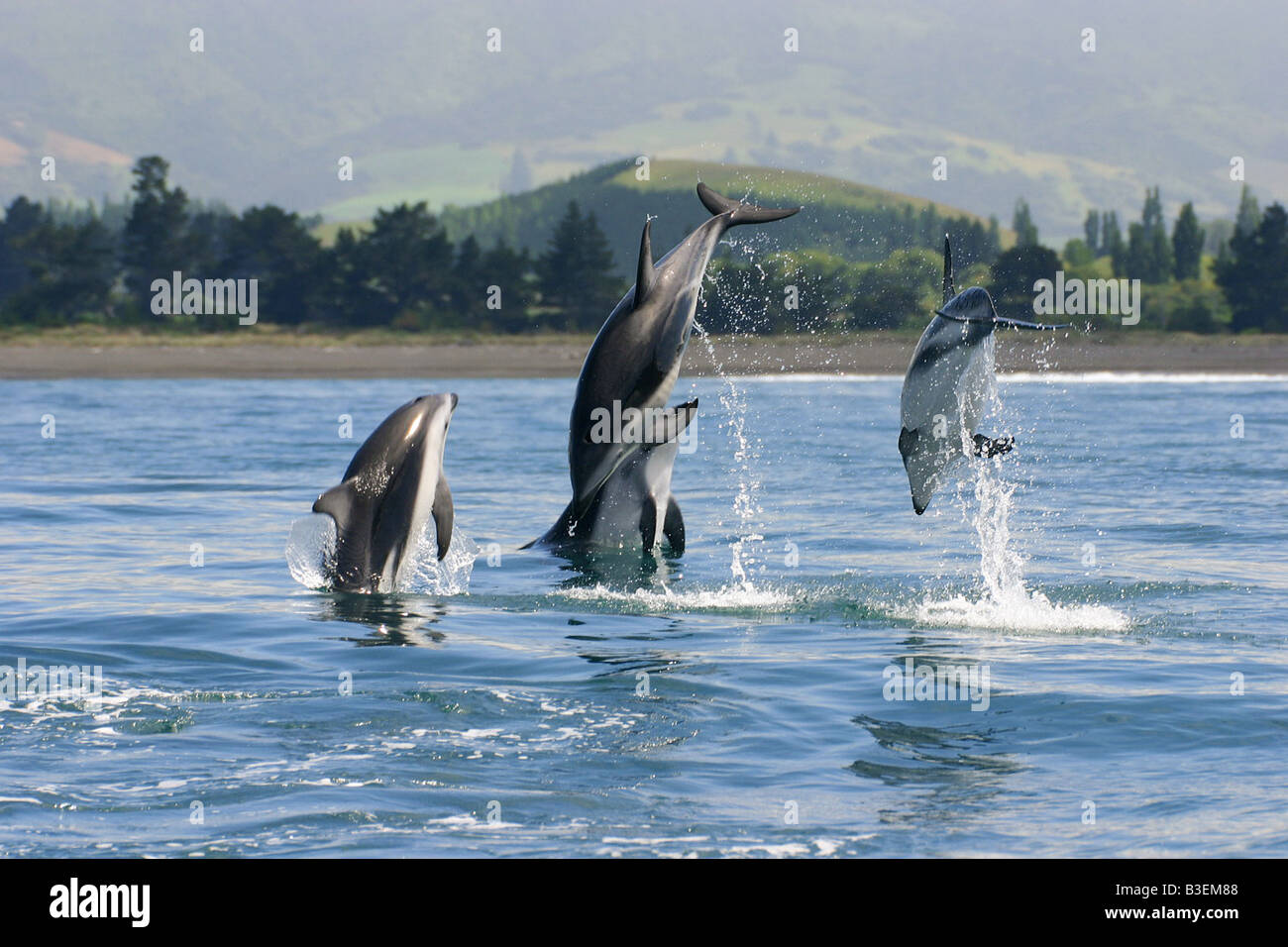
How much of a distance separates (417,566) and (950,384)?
5.82 meters

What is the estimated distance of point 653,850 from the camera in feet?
24.9

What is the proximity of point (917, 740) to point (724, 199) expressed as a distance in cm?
668

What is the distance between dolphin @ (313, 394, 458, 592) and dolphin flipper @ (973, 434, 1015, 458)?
14.3ft

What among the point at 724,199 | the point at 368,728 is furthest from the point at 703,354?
the point at 368,728

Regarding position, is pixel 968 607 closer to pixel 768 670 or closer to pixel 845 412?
pixel 768 670

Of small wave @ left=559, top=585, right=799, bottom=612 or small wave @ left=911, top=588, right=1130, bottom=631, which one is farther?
small wave @ left=559, top=585, right=799, bottom=612

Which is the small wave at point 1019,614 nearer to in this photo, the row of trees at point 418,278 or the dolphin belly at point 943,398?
the dolphin belly at point 943,398

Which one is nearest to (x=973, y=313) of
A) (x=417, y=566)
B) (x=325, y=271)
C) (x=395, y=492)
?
(x=395, y=492)

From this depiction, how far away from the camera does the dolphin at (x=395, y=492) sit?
13.2 meters

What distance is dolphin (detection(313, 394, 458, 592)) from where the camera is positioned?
43.3ft

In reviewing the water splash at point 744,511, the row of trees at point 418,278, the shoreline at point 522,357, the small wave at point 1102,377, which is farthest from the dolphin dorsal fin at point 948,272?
the row of trees at point 418,278

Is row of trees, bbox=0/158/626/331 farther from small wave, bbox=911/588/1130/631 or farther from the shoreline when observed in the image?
small wave, bbox=911/588/1130/631

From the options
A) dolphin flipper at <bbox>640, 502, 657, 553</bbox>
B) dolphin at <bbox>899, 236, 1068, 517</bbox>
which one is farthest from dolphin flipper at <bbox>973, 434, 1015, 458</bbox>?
dolphin flipper at <bbox>640, 502, 657, 553</bbox>

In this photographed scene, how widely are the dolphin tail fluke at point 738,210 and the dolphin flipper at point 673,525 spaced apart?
3.42 metres
